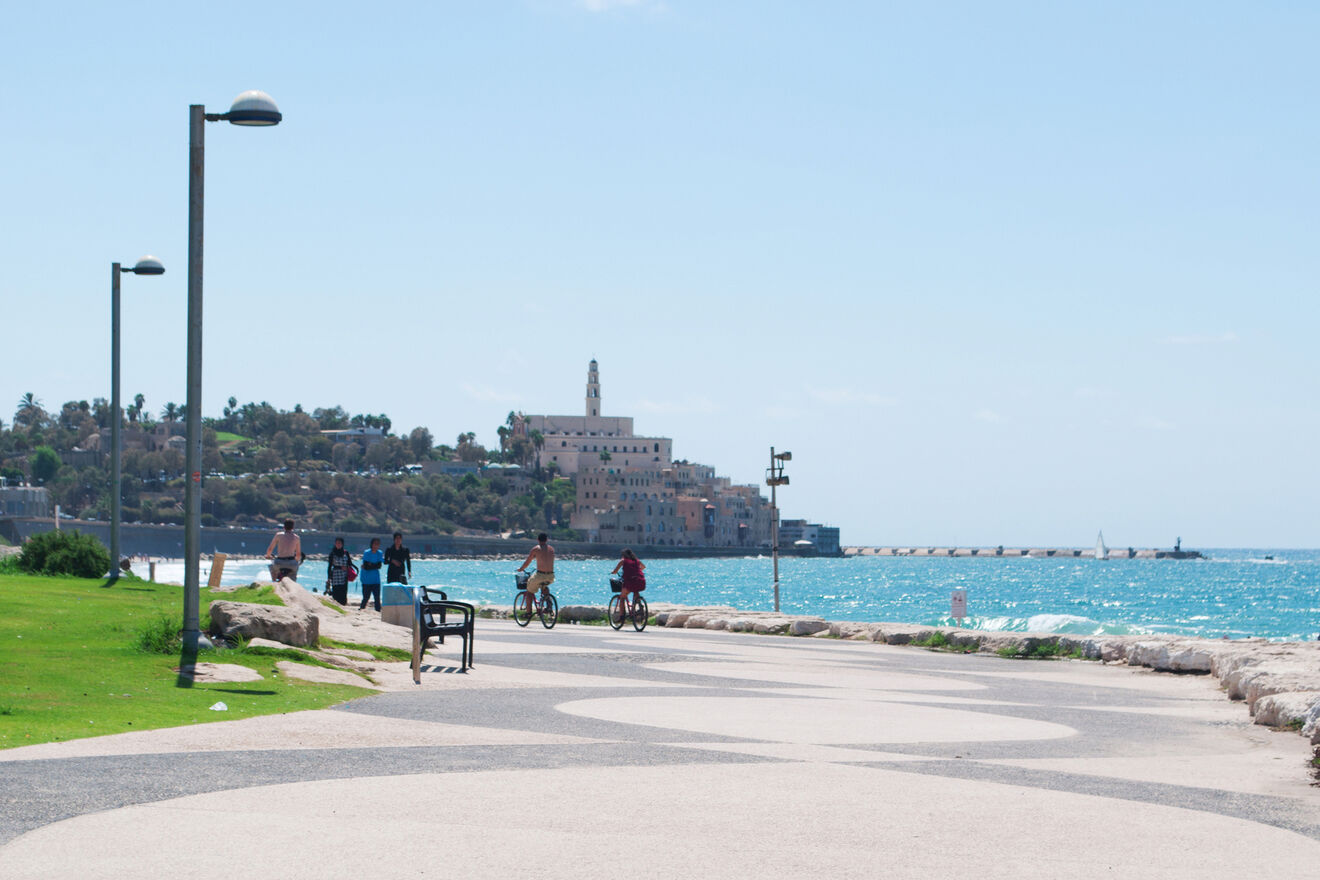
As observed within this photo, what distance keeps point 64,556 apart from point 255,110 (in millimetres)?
16147

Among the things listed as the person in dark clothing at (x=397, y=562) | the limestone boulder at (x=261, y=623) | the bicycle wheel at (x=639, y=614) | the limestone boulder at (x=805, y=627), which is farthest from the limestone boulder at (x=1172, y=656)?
the person in dark clothing at (x=397, y=562)

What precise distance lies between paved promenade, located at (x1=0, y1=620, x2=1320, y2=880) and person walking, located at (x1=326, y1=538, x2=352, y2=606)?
489 inches

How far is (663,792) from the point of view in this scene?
28.6 feet

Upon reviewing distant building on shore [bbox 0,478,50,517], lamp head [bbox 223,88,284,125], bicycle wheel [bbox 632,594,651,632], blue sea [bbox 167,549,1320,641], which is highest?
lamp head [bbox 223,88,284,125]

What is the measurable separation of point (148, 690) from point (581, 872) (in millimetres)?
7637

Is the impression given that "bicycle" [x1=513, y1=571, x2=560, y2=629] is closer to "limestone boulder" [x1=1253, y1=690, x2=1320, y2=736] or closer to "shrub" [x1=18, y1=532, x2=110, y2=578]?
"shrub" [x1=18, y1=532, x2=110, y2=578]

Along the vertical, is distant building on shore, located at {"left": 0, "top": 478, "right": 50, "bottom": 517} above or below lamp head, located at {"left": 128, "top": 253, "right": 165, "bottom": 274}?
below

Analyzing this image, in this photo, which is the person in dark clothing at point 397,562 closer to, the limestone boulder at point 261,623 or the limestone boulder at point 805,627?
the limestone boulder at point 805,627

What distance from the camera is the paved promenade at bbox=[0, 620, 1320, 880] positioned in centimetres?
682

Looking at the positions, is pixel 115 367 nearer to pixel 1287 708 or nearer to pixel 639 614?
pixel 639 614

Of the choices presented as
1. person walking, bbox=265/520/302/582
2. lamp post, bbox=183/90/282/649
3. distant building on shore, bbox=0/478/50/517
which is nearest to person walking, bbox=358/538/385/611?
person walking, bbox=265/520/302/582

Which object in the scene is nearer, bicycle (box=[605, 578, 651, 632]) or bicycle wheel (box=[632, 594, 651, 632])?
bicycle (box=[605, 578, 651, 632])

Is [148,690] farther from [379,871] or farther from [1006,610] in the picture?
[1006,610]

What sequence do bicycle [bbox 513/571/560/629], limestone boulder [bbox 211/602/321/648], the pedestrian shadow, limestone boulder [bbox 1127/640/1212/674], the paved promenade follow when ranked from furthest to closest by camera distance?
bicycle [bbox 513/571/560/629]
limestone boulder [bbox 1127/640/1212/674]
limestone boulder [bbox 211/602/321/648]
the pedestrian shadow
the paved promenade
